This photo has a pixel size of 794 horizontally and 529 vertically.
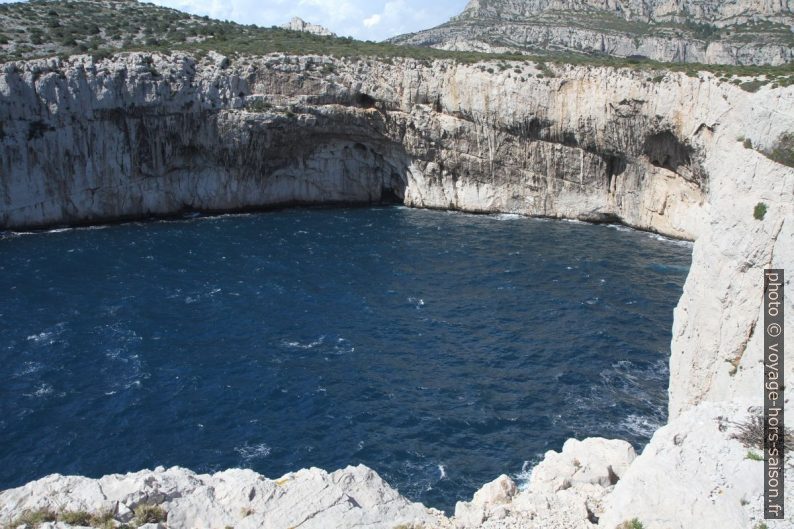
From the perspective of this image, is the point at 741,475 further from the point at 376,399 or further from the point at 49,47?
the point at 49,47

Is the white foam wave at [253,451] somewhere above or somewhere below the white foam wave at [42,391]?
above

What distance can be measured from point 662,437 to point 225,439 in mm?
23607

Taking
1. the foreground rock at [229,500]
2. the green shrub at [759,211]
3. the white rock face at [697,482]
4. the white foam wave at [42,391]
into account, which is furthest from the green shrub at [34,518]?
the white foam wave at [42,391]

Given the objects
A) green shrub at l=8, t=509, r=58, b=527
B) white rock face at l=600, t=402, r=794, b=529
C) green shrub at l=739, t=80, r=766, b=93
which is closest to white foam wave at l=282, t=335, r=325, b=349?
green shrub at l=8, t=509, r=58, b=527

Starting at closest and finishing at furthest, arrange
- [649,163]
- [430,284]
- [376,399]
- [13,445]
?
[13,445] < [376,399] < [430,284] < [649,163]

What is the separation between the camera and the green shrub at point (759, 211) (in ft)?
71.5

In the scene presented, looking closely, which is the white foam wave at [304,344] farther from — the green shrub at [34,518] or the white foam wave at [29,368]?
the green shrub at [34,518]

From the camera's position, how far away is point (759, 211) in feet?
71.9

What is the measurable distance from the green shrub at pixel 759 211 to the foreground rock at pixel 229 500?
542 inches

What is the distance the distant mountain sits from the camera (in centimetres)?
13512

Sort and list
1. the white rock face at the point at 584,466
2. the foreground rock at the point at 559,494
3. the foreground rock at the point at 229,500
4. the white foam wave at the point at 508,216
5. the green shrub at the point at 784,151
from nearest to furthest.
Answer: the foreground rock at the point at 229,500 < the foreground rock at the point at 559,494 < the white rock face at the point at 584,466 < the green shrub at the point at 784,151 < the white foam wave at the point at 508,216

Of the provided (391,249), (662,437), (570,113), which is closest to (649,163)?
(570,113)

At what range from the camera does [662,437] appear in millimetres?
17812

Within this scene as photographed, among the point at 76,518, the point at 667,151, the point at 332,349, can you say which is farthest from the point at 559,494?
the point at 667,151
